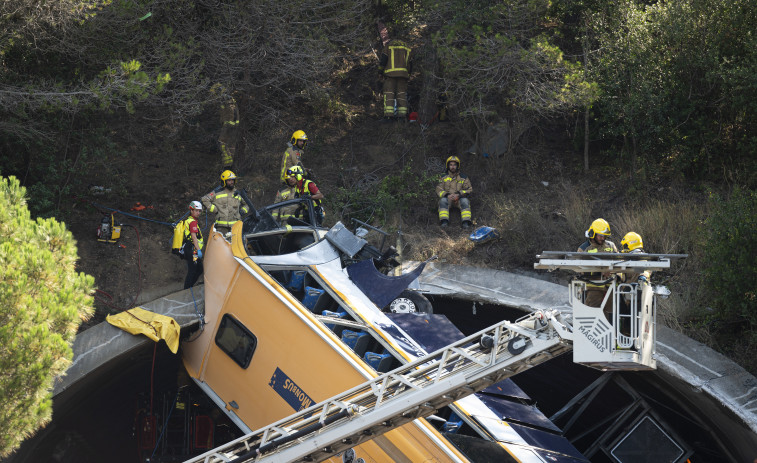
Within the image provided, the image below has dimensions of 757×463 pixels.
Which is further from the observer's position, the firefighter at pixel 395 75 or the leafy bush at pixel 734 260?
the firefighter at pixel 395 75

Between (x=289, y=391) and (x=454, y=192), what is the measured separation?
6.12m

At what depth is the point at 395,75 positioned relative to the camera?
1628 centimetres

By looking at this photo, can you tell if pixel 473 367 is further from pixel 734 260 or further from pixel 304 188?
pixel 304 188

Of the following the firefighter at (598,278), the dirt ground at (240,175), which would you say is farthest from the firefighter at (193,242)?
the firefighter at (598,278)

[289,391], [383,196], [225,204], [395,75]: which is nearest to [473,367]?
[289,391]

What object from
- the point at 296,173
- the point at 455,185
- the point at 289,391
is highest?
the point at 296,173

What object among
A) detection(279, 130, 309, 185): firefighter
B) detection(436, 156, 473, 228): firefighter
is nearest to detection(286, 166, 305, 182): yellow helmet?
detection(279, 130, 309, 185): firefighter

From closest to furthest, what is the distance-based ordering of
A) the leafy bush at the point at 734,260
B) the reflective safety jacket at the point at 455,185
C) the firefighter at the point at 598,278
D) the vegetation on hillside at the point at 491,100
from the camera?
the firefighter at the point at 598,278, the leafy bush at the point at 734,260, the vegetation on hillside at the point at 491,100, the reflective safety jacket at the point at 455,185

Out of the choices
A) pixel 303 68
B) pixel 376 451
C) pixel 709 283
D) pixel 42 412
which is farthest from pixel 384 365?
pixel 303 68

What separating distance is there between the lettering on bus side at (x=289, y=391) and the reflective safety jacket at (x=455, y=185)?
5.89 metres

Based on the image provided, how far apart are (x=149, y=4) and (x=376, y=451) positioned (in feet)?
29.6

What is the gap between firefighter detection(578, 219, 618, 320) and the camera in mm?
7538

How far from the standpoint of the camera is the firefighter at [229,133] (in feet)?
51.1

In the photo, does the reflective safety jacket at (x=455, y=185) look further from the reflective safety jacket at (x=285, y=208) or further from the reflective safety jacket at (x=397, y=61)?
the reflective safety jacket at (x=397, y=61)
